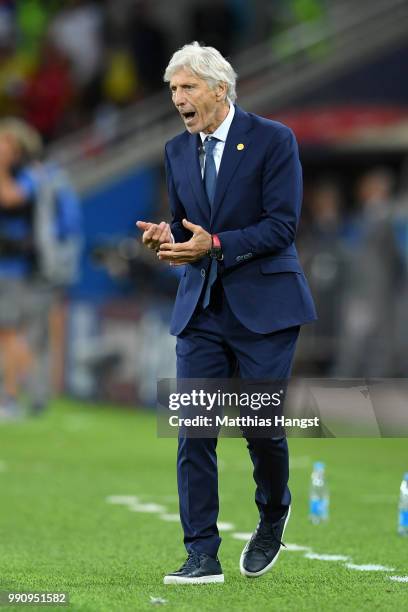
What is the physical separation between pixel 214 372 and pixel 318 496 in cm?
245

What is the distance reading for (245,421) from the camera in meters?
7.18

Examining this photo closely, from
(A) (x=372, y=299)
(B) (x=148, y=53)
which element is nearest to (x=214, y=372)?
(A) (x=372, y=299)

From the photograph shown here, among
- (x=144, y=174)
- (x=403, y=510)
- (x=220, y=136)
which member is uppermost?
(x=144, y=174)

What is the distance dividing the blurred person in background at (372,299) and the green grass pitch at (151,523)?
2420 millimetres

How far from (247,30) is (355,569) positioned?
17567mm

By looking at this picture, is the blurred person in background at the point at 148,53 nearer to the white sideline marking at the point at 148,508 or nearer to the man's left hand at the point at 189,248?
the white sideline marking at the point at 148,508

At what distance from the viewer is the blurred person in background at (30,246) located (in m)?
16.1

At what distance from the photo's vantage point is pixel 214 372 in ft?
23.7

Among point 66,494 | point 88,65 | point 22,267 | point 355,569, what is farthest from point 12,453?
point 88,65

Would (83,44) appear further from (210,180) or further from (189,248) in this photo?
(189,248)

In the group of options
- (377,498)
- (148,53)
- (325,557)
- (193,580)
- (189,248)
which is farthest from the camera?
(148,53)

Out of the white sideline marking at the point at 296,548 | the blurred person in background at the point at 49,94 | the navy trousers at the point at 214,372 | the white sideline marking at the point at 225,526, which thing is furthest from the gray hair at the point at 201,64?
the blurred person in background at the point at 49,94

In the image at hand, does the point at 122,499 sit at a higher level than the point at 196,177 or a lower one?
lower

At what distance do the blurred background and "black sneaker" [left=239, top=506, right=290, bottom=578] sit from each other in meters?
9.00
